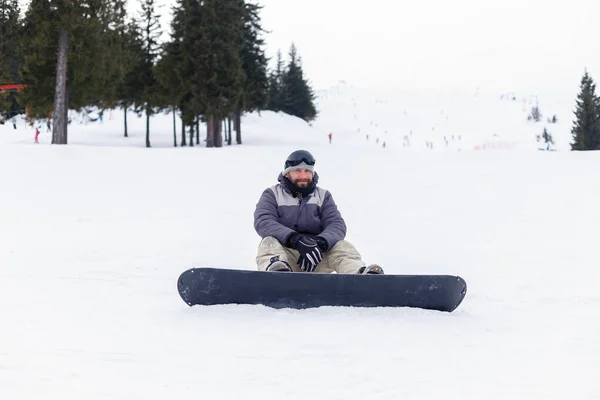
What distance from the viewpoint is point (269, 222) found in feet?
20.3

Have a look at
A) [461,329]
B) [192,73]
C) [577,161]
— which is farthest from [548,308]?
[192,73]

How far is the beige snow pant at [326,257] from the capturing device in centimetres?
581

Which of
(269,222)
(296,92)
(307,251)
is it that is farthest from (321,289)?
(296,92)

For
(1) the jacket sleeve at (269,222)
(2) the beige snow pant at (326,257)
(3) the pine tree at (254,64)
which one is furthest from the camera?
(3) the pine tree at (254,64)

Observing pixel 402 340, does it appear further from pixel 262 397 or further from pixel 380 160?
pixel 380 160

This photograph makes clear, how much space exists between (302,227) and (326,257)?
18.2 inches

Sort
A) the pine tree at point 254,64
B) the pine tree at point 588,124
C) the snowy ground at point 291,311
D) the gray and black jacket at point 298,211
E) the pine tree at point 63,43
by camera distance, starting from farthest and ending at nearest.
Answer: the pine tree at point 588,124 < the pine tree at point 254,64 < the pine tree at point 63,43 < the gray and black jacket at point 298,211 < the snowy ground at point 291,311

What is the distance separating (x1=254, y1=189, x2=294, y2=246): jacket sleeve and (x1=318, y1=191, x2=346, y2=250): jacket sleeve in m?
0.41

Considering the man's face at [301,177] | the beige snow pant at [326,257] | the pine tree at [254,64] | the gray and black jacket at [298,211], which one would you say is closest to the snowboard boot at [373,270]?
the beige snow pant at [326,257]

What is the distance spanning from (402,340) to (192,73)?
3415 cm

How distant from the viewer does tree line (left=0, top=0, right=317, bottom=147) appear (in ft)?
80.3

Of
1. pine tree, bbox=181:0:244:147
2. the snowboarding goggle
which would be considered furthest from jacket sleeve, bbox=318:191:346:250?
pine tree, bbox=181:0:244:147

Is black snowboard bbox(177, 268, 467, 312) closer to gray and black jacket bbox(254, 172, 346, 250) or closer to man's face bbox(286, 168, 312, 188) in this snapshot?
gray and black jacket bbox(254, 172, 346, 250)

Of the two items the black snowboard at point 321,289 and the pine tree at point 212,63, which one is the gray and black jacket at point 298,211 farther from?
the pine tree at point 212,63
